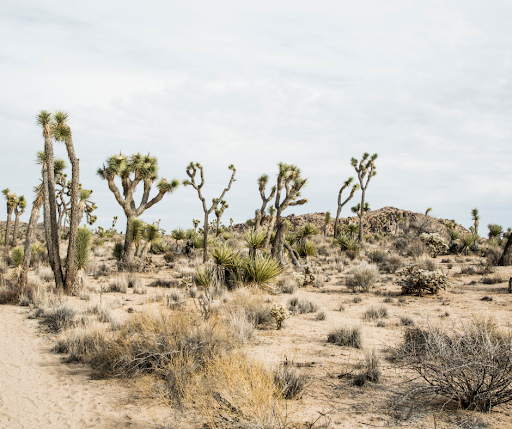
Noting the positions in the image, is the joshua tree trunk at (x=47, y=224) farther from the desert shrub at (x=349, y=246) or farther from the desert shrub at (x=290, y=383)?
the desert shrub at (x=349, y=246)

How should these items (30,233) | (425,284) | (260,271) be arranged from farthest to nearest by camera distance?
(30,233)
(425,284)
(260,271)

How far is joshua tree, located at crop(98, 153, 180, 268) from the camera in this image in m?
19.0

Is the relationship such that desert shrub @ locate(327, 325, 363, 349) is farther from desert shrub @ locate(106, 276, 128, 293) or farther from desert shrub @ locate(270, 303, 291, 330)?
desert shrub @ locate(106, 276, 128, 293)

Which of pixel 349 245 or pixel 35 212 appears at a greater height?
pixel 35 212

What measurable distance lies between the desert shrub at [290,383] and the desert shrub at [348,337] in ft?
7.52

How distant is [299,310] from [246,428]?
7.07m

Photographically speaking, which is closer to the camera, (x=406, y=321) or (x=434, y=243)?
(x=406, y=321)

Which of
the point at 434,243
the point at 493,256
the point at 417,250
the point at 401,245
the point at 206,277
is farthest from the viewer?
the point at 401,245

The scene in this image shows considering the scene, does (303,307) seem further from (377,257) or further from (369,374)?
(377,257)

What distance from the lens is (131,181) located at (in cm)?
2017

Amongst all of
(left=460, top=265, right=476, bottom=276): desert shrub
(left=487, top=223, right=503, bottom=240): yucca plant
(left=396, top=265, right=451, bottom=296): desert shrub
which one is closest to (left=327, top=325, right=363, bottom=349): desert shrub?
(left=396, top=265, right=451, bottom=296): desert shrub

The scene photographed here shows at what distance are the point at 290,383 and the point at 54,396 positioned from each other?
3.44 metres

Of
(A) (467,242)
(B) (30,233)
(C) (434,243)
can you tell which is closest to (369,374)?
(B) (30,233)

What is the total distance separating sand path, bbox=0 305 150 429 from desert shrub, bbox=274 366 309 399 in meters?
1.70
